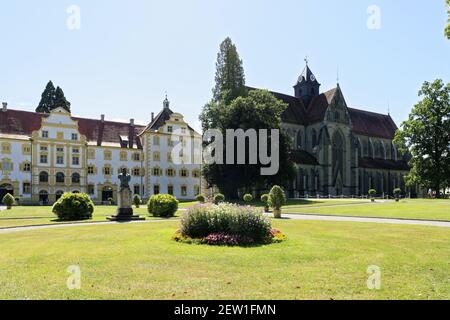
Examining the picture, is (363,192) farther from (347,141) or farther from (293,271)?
(293,271)

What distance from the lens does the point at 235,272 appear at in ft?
31.1

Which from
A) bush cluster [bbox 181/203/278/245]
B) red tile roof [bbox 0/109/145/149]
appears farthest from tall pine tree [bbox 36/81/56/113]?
bush cluster [bbox 181/203/278/245]

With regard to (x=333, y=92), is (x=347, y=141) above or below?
below

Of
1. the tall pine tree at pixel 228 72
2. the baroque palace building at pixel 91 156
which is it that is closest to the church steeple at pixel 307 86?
the tall pine tree at pixel 228 72

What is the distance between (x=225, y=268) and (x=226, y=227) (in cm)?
529

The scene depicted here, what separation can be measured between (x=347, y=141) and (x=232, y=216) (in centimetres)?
6762

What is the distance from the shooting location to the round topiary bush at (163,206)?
3008 centimetres

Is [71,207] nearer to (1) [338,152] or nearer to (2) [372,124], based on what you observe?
(1) [338,152]

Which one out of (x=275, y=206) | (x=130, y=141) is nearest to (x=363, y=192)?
(x=130, y=141)

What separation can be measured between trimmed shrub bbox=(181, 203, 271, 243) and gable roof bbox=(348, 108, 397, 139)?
7402 centimetres

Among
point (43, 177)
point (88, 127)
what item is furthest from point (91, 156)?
point (43, 177)

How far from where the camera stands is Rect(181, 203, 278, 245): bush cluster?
1476cm

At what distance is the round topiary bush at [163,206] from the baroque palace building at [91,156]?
109 feet

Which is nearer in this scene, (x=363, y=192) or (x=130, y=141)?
(x=130, y=141)
